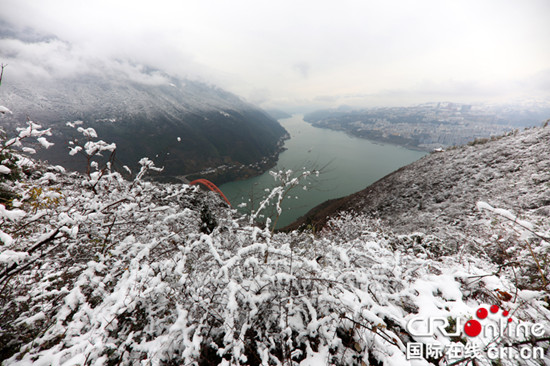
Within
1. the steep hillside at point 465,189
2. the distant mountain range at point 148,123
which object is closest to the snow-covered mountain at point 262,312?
the steep hillside at point 465,189

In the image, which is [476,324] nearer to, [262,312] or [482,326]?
[482,326]

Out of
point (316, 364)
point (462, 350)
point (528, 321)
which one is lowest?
point (316, 364)

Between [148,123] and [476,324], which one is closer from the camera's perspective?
[476,324]

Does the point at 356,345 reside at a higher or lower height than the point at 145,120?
higher

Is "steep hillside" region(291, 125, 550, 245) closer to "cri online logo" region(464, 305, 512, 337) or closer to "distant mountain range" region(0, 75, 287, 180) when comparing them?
"cri online logo" region(464, 305, 512, 337)

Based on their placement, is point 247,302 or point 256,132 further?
point 256,132

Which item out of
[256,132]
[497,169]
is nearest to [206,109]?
[256,132]

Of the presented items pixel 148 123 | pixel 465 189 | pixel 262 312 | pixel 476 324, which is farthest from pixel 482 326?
pixel 148 123

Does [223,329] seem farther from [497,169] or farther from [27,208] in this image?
[497,169]
